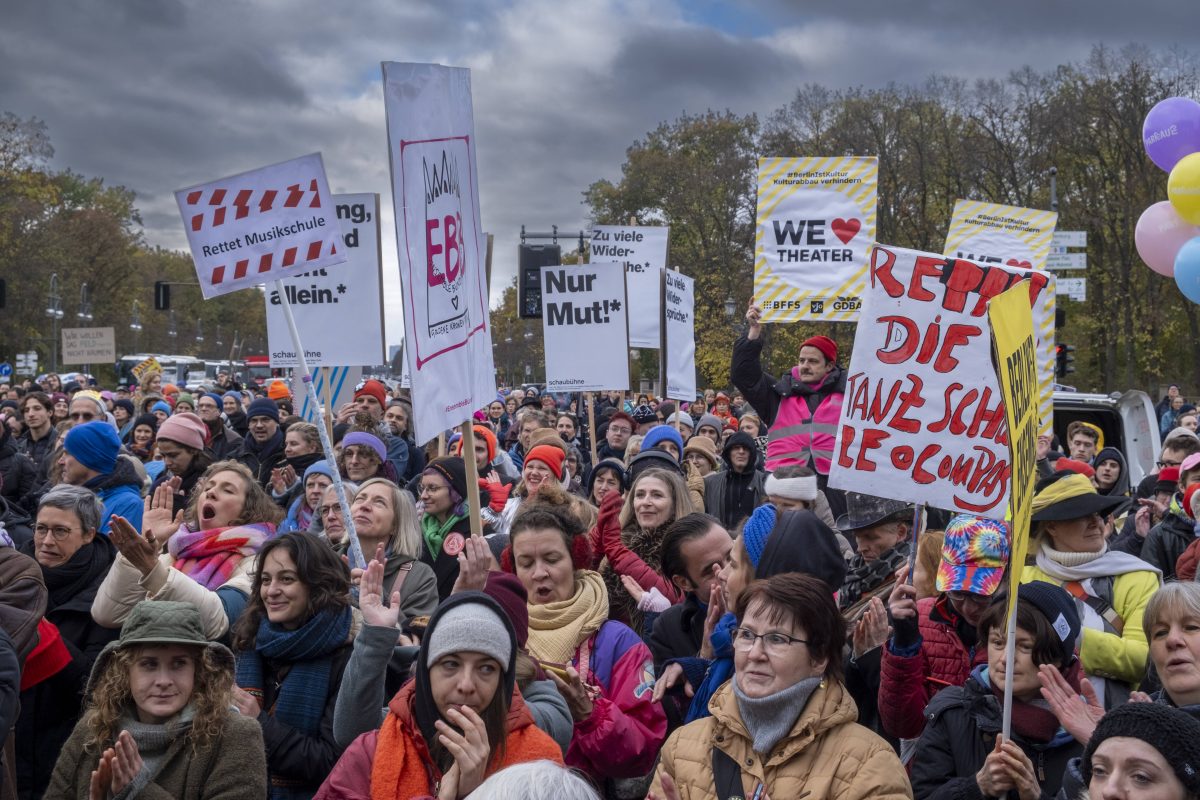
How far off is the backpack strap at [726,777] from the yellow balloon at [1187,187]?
621 centimetres

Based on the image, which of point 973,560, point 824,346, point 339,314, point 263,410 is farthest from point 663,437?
point 973,560

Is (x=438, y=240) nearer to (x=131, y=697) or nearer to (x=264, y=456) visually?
(x=131, y=697)

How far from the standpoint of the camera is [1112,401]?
14953 mm

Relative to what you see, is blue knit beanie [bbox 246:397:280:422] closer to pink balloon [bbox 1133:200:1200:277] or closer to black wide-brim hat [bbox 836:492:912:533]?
black wide-brim hat [bbox 836:492:912:533]

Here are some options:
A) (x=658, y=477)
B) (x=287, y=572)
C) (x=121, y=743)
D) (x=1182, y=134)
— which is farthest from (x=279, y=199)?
(x=1182, y=134)

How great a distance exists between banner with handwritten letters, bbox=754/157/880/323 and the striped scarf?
463 centimetres

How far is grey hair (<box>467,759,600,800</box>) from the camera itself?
224cm

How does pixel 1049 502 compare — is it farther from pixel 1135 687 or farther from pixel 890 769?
pixel 890 769

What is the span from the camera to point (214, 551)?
5.45 meters

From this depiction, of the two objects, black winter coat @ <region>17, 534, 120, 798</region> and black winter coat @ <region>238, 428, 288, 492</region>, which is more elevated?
black winter coat @ <region>238, 428, 288, 492</region>

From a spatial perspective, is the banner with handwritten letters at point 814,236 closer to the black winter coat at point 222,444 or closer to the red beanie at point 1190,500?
the red beanie at point 1190,500

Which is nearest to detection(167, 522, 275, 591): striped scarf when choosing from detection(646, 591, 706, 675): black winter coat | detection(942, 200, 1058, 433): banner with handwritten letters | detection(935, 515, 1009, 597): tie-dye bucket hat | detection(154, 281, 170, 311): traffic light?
detection(646, 591, 706, 675): black winter coat

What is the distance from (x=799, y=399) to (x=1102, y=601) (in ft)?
13.0

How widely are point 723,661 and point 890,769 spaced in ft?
2.95
